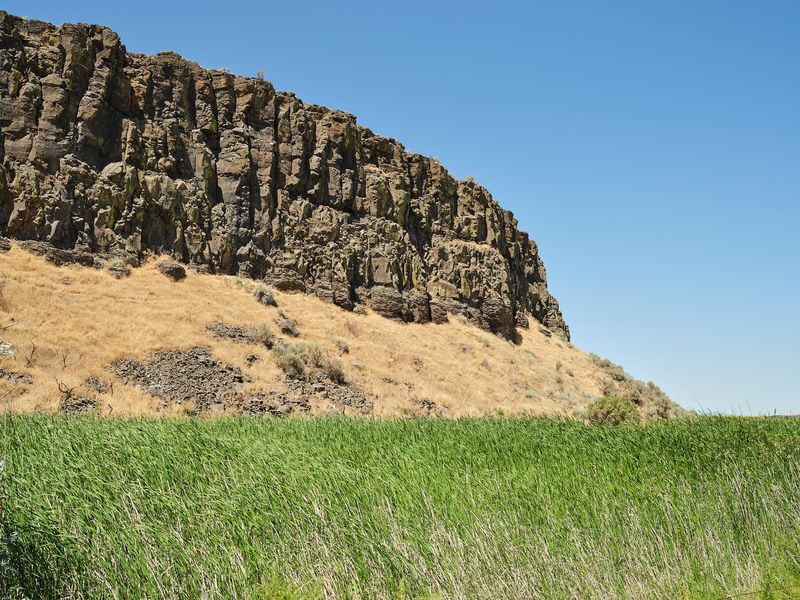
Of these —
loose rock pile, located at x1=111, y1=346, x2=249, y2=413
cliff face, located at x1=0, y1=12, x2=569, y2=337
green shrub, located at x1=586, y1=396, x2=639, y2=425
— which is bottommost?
loose rock pile, located at x1=111, y1=346, x2=249, y2=413

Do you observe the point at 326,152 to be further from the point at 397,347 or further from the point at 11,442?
the point at 11,442

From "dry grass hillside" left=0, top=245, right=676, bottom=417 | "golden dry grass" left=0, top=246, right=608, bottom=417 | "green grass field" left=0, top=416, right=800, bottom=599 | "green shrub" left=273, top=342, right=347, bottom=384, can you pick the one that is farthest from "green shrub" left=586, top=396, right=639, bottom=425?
"green grass field" left=0, top=416, right=800, bottom=599

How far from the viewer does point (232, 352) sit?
3186 cm

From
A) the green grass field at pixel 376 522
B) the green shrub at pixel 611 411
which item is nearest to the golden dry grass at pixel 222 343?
the green shrub at pixel 611 411

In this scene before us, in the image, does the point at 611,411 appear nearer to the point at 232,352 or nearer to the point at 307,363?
the point at 307,363

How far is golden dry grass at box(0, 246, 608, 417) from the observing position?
26031 millimetres

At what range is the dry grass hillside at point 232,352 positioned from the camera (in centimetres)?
2562

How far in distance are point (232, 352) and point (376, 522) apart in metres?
25.9

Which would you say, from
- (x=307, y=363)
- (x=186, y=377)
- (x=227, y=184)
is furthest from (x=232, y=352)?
(x=227, y=184)

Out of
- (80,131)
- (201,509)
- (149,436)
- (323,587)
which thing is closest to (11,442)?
(149,436)

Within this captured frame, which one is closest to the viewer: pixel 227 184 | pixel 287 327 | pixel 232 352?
pixel 232 352

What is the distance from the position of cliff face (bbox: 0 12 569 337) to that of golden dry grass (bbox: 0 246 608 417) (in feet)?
8.17

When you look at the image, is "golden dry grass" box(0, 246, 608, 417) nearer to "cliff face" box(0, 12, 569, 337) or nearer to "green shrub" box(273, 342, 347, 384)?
"green shrub" box(273, 342, 347, 384)

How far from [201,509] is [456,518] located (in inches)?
127
